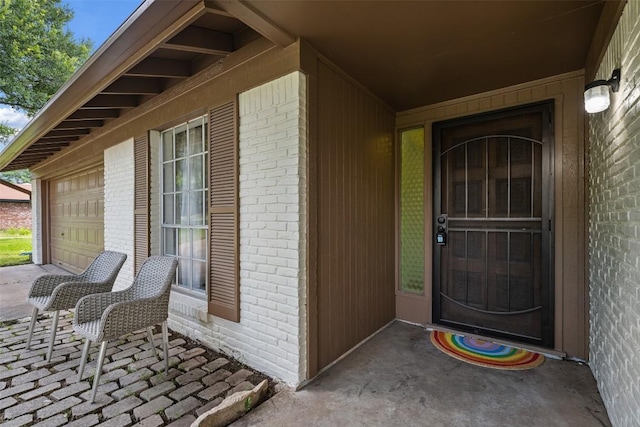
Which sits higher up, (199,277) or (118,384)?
(199,277)

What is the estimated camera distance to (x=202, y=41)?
90.9 inches

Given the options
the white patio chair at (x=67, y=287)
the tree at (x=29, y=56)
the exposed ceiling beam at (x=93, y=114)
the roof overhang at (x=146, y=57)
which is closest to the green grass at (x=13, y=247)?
the tree at (x=29, y=56)

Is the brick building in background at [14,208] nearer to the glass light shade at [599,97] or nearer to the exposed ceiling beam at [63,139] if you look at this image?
the exposed ceiling beam at [63,139]

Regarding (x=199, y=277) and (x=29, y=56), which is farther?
(x=29, y=56)

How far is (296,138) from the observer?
2174 millimetres

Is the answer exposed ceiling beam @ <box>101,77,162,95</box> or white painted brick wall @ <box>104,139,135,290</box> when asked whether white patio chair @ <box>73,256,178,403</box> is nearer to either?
white painted brick wall @ <box>104,139,135,290</box>

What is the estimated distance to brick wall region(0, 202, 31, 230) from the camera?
524 inches

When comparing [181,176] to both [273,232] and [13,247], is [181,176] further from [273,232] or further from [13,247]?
[13,247]

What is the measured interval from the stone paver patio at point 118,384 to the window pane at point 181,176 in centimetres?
158

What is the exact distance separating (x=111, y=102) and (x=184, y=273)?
2187 millimetres

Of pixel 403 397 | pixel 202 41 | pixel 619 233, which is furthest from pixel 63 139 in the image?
pixel 619 233

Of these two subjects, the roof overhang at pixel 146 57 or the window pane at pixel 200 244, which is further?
the window pane at pixel 200 244

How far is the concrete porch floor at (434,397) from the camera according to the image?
1.83m

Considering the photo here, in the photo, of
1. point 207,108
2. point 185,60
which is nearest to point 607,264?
point 207,108
